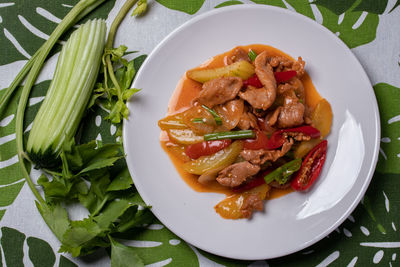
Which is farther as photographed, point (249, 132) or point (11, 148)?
point (11, 148)

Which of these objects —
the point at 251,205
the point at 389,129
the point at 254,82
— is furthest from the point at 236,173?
the point at 389,129

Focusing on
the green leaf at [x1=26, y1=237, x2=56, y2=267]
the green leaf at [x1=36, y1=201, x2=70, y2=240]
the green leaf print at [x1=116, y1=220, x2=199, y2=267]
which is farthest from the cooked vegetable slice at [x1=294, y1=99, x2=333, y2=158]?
the green leaf at [x1=26, y1=237, x2=56, y2=267]

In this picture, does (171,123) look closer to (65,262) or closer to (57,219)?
(57,219)

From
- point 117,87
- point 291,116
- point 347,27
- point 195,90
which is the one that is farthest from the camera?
point 347,27

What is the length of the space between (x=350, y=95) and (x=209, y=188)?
58.6 inches

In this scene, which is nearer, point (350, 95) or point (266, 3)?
point (350, 95)

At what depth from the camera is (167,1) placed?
346cm

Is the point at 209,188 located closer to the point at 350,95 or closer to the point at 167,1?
the point at 350,95

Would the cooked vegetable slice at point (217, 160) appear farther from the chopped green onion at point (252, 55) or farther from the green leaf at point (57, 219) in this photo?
the green leaf at point (57, 219)

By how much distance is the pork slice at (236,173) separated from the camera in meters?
3.01

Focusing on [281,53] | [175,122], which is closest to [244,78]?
[281,53]

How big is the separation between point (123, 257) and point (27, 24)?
2362 millimetres

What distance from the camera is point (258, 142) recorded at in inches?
121

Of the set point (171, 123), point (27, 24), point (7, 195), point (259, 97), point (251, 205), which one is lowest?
point (251, 205)
